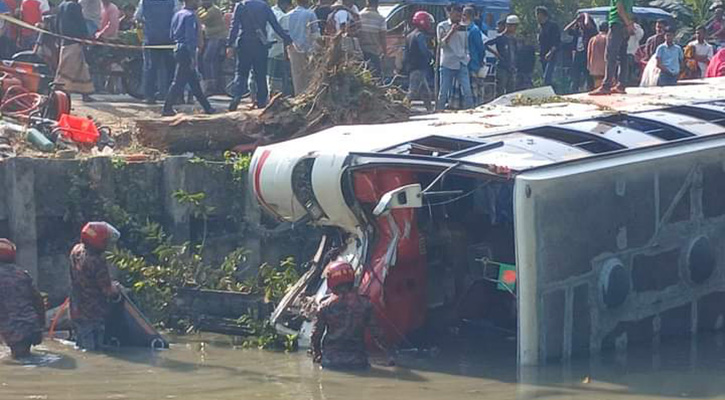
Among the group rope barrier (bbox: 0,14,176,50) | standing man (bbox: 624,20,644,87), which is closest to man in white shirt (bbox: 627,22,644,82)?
standing man (bbox: 624,20,644,87)

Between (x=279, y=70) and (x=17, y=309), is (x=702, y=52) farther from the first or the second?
(x=17, y=309)

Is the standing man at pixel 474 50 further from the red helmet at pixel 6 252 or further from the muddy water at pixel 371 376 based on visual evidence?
the red helmet at pixel 6 252

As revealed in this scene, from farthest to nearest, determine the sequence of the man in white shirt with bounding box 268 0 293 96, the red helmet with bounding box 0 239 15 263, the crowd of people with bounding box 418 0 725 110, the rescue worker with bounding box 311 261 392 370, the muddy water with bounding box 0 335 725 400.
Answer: the man in white shirt with bounding box 268 0 293 96 → the crowd of people with bounding box 418 0 725 110 → the red helmet with bounding box 0 239 15 263 → the rescue worker with bounding box 311 261 392 370 → the muddy water with bounding box 0 335 725 400

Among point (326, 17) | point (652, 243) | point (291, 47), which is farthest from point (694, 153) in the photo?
point (326, 17)

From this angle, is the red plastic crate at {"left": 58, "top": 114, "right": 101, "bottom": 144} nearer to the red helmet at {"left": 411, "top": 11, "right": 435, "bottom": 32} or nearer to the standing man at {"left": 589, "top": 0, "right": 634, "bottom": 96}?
the standing man at {"left": 589, "top": 0, "right": 634, "bottom": 96}

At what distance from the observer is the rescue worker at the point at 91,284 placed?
13219 mm

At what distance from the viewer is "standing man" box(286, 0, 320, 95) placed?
19500 millimetres

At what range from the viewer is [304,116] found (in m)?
16.7

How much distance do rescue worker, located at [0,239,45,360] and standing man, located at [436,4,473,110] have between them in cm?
817

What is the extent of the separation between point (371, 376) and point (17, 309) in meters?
2.97

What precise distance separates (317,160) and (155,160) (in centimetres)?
359

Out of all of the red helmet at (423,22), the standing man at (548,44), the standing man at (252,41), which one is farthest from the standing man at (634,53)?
the standing man at (252,41)

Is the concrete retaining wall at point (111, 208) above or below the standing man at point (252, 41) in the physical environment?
below

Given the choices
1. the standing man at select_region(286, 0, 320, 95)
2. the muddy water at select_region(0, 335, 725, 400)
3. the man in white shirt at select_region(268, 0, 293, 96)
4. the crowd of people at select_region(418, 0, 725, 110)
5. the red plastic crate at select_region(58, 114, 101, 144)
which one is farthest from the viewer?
the man in white shirt at select_region(268, 0, 293, 96)
